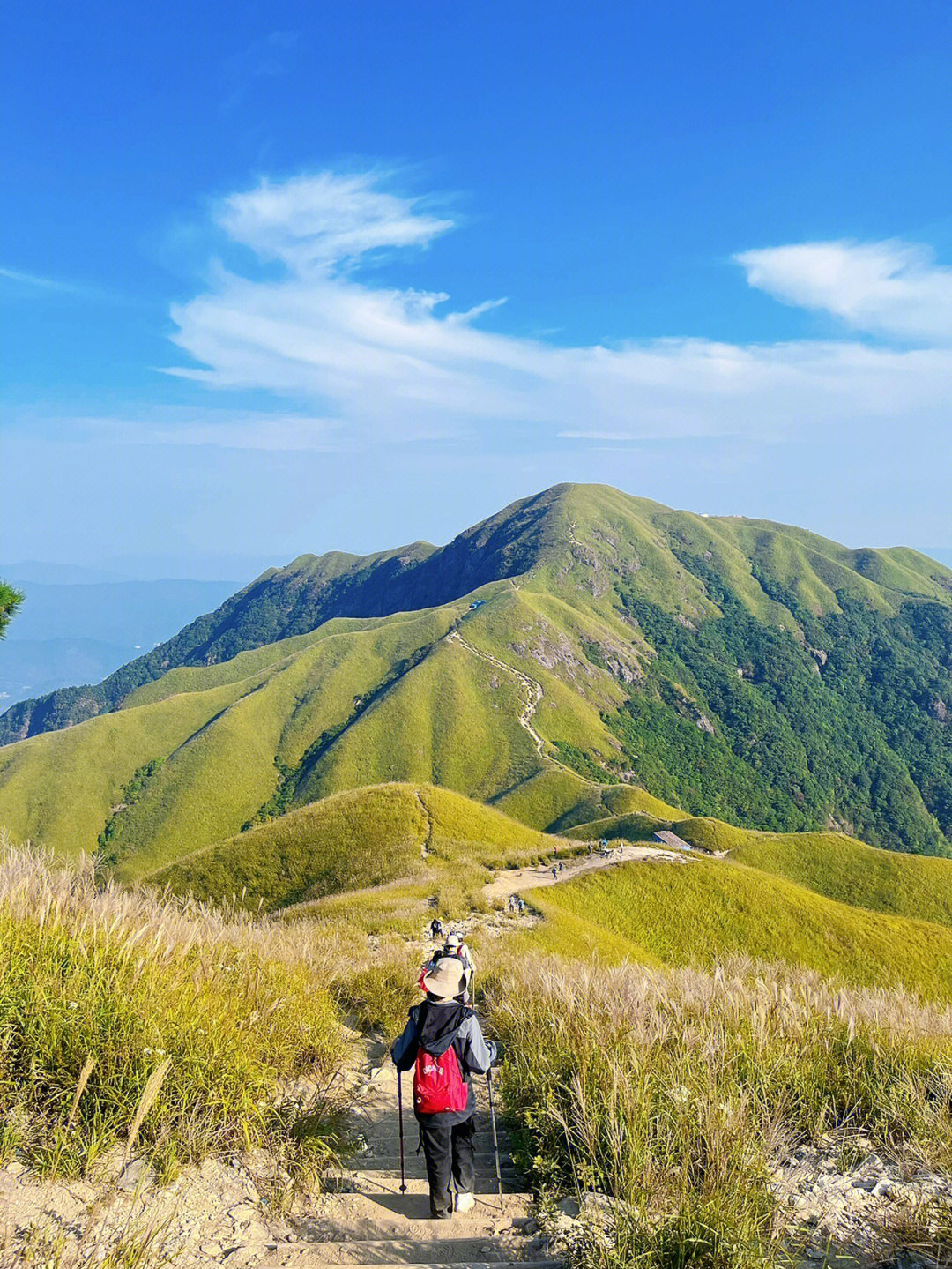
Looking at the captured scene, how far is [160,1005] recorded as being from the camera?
5.15 meters

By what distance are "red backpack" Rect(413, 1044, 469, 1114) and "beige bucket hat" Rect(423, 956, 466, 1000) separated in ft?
1.41

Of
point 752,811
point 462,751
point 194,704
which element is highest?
point 194,704

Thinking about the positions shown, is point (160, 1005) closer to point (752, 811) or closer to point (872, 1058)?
point (872, 1058)

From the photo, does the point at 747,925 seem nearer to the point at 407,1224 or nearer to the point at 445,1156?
the point at 445,1156

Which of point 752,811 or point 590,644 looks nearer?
point 752,811

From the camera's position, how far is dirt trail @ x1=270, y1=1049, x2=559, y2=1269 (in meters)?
4.30

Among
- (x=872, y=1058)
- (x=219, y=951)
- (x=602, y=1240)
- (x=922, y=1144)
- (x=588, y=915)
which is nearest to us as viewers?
(x=602, y=1240)

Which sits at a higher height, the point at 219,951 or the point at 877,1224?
the point at 219,951

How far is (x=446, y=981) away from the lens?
5.62 metres

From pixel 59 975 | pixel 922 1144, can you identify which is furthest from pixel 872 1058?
pixel 59 975

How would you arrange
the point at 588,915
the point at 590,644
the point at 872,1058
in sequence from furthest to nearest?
the point at 590,644, the point at 588,915, the point at 872,1058

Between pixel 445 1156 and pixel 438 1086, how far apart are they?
1.65ft

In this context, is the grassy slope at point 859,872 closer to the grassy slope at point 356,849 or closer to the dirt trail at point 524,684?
the grassy slope at point 356,849

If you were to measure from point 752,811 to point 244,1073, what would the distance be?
176 metres
